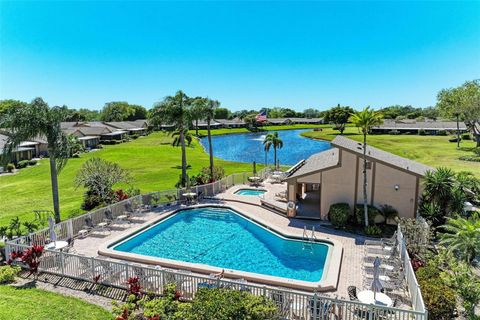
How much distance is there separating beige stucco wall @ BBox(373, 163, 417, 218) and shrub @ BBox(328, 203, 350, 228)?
193 cm

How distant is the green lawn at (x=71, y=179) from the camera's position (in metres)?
23.7

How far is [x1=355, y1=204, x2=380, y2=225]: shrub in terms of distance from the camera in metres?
17.5

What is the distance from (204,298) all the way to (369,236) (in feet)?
38.4

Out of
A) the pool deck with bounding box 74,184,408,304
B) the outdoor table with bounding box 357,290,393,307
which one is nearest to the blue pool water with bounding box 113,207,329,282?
the pool deck with bounding box 74,184,408,304

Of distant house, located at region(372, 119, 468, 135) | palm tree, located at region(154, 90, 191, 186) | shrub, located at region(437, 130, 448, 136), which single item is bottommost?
shrub, located at region(437, 130, 448, 136)

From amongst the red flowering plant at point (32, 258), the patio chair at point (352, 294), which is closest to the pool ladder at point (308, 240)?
the patio chair at point (352, 294)

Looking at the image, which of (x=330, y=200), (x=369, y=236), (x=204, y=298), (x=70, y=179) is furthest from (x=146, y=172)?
(x=204, y=298)

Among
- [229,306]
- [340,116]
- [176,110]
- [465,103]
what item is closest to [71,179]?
[176,110]

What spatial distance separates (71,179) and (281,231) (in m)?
26.8

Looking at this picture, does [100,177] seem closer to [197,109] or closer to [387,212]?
[197,109]

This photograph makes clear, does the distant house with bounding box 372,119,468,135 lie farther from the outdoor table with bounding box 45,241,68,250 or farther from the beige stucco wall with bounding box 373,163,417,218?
the outdoor table with bounding box 45,241,68,250

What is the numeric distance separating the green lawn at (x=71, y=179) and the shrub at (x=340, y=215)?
55.6 ft

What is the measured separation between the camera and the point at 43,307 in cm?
1000

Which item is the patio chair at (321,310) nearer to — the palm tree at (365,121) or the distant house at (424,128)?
the palm tree at (365,121)
